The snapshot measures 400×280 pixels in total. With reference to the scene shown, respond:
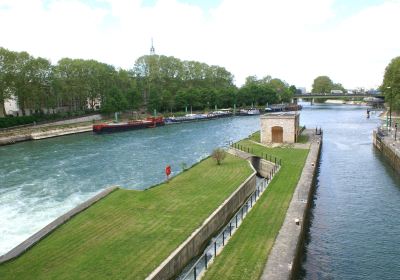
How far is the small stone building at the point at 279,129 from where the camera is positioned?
53938mm

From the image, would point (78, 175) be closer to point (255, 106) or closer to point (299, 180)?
point (299, 180)

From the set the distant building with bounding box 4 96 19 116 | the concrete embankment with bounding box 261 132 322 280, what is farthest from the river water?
the distant building with bounding box 4 96 19 116

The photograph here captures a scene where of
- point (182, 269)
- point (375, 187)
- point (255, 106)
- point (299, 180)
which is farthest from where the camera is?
point (255, 106)

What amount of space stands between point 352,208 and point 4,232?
2567cm

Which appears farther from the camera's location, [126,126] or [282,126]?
[126,126]

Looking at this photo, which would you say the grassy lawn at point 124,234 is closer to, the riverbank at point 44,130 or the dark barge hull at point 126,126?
the riverbank at point 44,130

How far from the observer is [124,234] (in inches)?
841

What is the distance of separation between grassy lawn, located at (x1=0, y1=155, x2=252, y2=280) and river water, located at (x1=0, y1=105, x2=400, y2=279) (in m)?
6.08

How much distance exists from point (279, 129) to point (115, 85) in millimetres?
86479

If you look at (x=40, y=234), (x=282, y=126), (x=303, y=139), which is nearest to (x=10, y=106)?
(x=282, y=126)

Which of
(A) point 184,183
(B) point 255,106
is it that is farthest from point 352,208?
(B) point 255,106

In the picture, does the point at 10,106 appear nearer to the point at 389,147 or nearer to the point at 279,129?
the point at 279,129

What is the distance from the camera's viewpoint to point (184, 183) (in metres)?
32.4

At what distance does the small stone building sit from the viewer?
53938 mm
